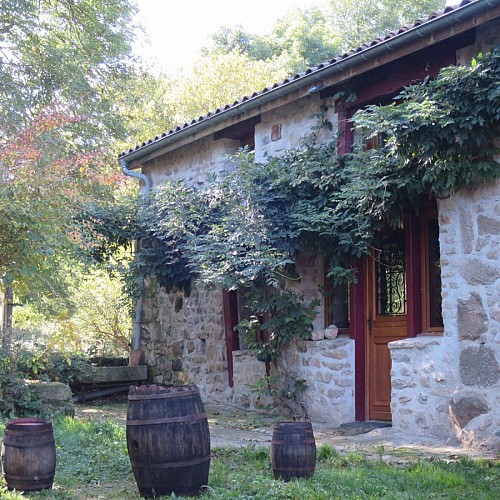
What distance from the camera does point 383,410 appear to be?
8.62m

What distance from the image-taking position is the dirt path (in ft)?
22.1

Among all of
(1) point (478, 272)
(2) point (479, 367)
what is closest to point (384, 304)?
(1) point (478, 272)

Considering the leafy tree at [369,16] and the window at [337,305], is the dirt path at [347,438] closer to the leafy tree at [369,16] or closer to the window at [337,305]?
the window at [337,305]

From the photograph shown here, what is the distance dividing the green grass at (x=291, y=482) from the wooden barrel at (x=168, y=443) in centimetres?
18

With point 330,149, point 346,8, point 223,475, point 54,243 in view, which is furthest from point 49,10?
point 346,8

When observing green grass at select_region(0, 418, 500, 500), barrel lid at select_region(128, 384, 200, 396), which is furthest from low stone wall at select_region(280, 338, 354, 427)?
barrel lid at select_region(128, 384, 200, 396)

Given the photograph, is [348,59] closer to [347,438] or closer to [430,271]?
[430,271]

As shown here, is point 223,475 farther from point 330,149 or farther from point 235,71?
point 235,71

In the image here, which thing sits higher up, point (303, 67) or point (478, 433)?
point (303, 67)

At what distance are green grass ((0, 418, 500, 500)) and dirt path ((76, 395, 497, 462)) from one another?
0.51 m

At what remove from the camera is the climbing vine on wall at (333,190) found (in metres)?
6.81

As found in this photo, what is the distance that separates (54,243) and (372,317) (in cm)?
384

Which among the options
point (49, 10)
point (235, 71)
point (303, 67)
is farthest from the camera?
point (303, 67)

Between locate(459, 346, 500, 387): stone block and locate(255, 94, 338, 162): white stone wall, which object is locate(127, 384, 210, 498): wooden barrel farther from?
locate(255, 94, 338, 162): white stone wall
